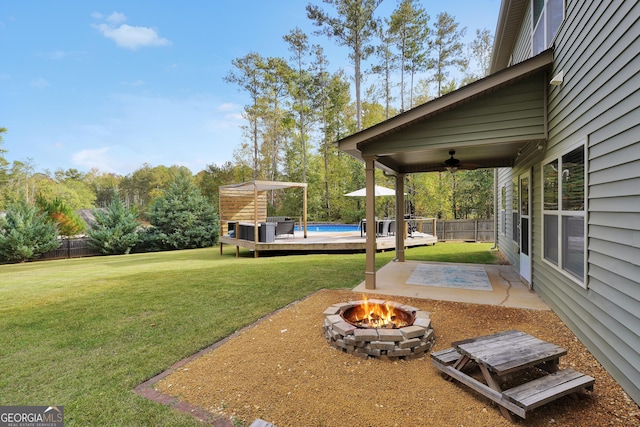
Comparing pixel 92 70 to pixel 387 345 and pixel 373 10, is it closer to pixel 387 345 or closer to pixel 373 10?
pixel 373 10

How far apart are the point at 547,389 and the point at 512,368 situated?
0.23 metres

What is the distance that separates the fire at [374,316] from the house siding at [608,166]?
1.70 meters

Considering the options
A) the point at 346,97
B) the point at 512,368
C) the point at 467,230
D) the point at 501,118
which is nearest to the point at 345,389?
the point at 512,368

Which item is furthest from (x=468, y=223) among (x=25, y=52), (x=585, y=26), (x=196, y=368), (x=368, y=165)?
(x=25, y=52)

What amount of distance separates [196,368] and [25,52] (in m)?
41.0

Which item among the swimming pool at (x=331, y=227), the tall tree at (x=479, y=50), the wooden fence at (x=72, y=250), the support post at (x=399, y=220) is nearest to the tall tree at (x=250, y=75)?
the swimming pool at (x=331, y=227)

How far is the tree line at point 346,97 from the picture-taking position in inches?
666

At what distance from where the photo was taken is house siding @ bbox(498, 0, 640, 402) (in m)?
A: 2.17

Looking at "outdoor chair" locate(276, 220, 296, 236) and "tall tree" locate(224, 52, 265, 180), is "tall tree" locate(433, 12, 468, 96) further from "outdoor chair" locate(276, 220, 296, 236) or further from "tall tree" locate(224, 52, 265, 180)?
"outdoor chair" locate(276, 220, 296, 236)

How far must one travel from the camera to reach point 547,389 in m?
2.05

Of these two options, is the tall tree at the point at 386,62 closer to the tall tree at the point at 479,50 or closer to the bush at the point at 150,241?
the tall tree at the point at 479,50

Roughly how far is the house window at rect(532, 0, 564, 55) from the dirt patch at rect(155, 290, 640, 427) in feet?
12.8

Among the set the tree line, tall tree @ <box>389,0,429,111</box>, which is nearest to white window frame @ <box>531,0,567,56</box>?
the tree line

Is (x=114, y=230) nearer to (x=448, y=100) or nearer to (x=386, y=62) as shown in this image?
(x=448, y=100)
